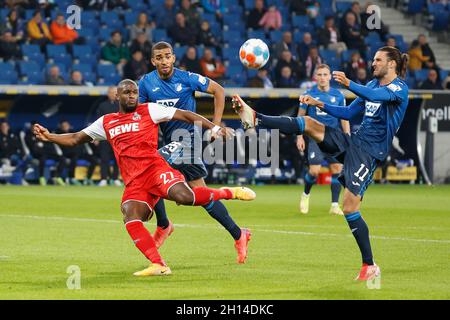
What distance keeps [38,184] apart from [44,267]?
1629cm

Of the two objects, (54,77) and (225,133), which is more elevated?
(225,133)

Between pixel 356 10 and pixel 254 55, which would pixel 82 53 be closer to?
pixel 356 10

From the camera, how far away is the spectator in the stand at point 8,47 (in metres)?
26.9

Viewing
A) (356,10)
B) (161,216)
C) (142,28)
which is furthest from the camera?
(356,10)

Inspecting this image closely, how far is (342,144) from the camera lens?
34.6 ft

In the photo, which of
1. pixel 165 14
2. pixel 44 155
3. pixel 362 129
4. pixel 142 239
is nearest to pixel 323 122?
pixel 362 129

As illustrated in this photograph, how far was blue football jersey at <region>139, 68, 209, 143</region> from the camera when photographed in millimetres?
12406

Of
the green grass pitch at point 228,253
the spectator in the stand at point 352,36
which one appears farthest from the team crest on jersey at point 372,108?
the spectator in the stand at point 352,36

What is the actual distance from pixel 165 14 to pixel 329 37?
4.71m

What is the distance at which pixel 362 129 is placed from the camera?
1088cm
